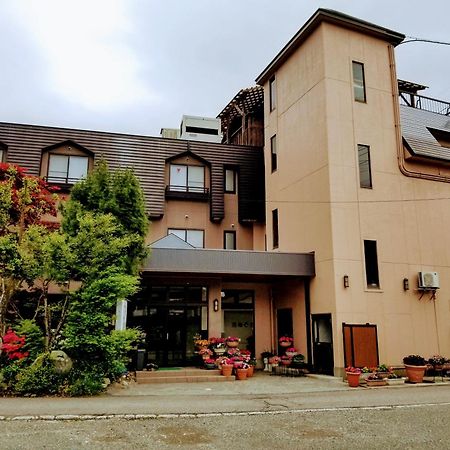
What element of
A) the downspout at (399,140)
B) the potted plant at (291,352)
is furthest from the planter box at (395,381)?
the downspout at (399,140)

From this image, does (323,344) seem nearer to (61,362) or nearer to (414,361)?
(414,361)

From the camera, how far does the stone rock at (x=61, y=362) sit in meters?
10.4

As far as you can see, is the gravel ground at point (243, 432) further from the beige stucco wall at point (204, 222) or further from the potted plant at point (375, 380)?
the beige stucco wall at point (204, 222)

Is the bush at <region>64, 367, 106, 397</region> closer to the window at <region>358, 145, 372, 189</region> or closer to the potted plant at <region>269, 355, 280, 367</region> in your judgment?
the potted plant at <region>269, 355, 280, 367</region>

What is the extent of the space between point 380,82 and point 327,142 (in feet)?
11.7

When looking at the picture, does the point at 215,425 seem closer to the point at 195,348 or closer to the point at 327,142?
the point at 195,348

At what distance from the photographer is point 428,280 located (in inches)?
606

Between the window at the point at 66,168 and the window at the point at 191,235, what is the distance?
13.9 ft

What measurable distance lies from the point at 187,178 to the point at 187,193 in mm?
799

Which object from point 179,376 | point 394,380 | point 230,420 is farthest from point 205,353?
point 230,420

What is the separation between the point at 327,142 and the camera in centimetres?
1554

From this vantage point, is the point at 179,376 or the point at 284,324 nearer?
the point at 179,376

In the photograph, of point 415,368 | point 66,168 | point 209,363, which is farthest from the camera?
point 66,168

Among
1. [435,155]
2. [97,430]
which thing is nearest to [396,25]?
[435,155]
